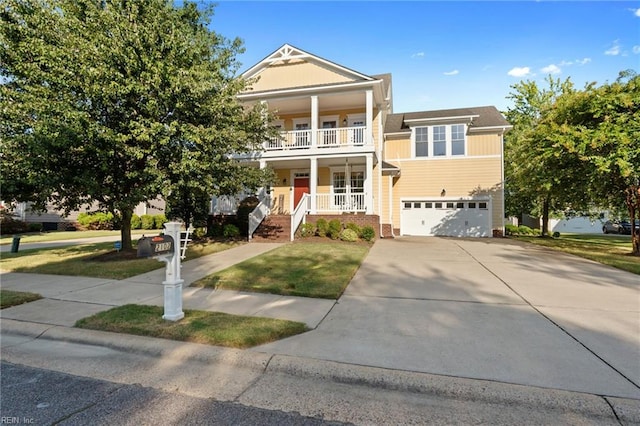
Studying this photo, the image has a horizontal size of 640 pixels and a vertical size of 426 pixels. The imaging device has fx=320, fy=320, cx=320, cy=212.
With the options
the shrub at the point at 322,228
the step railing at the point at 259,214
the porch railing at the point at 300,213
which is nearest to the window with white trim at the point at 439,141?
the porch railing at the point at 300,213

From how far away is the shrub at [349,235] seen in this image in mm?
Result: 13291

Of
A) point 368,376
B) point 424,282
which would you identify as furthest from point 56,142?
point 424,282

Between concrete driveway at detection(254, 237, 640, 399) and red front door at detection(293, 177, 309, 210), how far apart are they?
33.8ft

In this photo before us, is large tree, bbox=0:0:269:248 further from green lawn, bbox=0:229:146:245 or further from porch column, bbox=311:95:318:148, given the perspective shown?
green lawn, bbox=0:229:146:245

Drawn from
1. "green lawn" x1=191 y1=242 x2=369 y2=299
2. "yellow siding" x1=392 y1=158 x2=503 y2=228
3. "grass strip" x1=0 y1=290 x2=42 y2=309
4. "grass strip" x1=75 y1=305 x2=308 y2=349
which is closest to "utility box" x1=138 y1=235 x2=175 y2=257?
"grass strip" x1=75 y1=305 x2=308 y2=349

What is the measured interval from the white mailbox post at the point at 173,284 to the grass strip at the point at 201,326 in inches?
4.8

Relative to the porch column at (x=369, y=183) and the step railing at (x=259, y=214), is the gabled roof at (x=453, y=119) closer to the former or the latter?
the porch column at (x=369, y=183)

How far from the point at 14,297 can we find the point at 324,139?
502 inches

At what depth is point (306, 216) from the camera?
15109mm

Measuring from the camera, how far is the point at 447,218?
19156 millimetres

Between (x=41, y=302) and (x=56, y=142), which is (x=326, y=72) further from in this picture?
(x=41, y=302)

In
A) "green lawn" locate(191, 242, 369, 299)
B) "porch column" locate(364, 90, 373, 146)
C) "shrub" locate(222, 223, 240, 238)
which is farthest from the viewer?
"porch column" locate(364, 90, 373, 146)

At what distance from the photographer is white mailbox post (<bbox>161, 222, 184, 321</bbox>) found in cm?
459

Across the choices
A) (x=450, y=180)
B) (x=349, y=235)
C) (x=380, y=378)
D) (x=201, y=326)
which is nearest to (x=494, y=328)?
(x=380, y=378)
